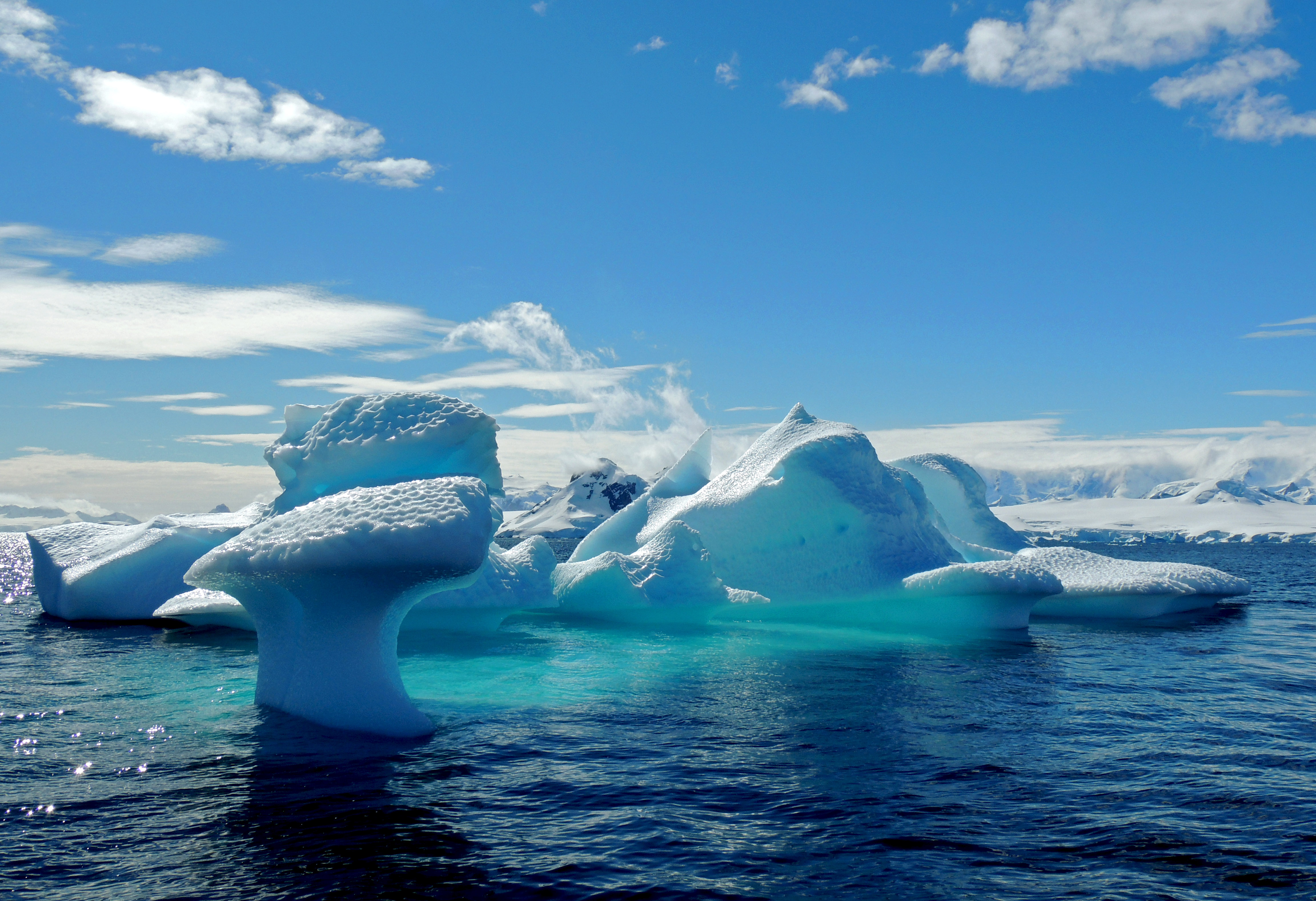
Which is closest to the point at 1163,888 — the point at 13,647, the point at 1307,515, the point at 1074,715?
the point at 1074,715

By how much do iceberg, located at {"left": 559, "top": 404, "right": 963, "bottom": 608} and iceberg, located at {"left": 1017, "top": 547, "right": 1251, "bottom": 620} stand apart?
2.80 m

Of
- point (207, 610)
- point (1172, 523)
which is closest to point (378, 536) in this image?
point (207, 610)

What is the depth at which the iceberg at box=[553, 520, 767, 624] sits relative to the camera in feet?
66.7

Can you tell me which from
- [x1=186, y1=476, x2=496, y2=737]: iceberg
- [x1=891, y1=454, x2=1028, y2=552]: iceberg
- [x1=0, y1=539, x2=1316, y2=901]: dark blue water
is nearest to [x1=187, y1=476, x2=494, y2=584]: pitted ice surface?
[x1=186, y1=476, x2=496, y2=737]: iceberg

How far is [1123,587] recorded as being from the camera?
20.5m

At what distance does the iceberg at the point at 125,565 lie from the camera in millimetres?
20625

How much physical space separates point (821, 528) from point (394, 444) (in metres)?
13.0

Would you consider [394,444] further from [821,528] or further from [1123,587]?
[1123,587]

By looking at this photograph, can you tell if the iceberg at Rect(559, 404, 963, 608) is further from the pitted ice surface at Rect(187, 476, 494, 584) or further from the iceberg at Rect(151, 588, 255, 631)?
the pitted ice surface at Rect(187, 476, 494, 584)

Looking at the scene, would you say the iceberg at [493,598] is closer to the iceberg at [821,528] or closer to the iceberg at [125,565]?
the iceberg at [821,528]

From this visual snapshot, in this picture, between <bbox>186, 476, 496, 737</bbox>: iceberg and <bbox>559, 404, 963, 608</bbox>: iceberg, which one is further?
<bbox>559, 404, 963, 608</bbox>: iceberg

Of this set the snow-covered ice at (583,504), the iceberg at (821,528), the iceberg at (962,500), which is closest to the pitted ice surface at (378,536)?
the iceberg at (821,528)

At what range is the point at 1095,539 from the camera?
109 meters

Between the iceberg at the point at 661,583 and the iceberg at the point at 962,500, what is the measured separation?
9.98 metres
